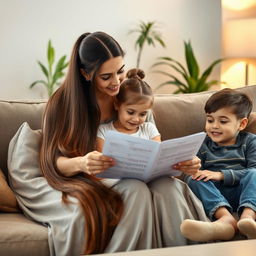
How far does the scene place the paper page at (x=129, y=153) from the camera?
2.06 meters

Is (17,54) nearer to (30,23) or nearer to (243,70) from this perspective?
(30,23)

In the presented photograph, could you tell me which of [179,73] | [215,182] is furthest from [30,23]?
[215,182]

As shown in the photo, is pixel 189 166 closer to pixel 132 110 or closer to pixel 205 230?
pixel 205 230

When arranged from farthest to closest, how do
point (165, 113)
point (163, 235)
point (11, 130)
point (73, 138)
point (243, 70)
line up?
1. point (243, 70)
2. point (165, 113)
3. point (11, 130)
4. point (73, 138)
5. point (163, 235)

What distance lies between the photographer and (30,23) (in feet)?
15.1

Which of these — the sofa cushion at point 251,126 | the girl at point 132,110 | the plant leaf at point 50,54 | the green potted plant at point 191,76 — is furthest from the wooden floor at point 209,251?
the green potted plant at point 191,76

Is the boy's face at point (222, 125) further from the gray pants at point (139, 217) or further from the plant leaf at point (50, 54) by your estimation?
the plant leaf at point (50, 54)

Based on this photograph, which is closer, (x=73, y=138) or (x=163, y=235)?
(x=163, y=235)

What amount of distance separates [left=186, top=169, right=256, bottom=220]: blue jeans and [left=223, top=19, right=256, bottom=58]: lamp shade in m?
2.33

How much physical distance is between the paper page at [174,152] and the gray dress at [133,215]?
6cm

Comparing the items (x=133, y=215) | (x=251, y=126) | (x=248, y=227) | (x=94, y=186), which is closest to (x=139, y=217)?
(x=133, y=215)

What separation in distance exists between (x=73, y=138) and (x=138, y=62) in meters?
2.58

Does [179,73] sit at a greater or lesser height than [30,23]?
lesser

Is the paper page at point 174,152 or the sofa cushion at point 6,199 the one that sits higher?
the paper page at point 174,152
